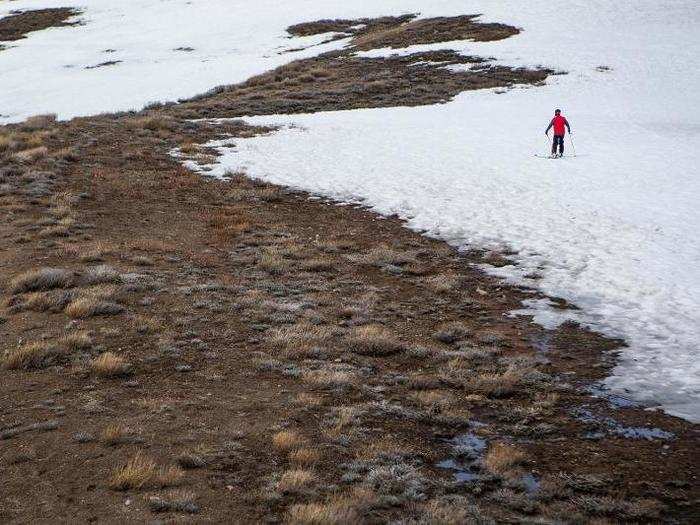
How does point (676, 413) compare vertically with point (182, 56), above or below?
below

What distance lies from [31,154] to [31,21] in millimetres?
53898

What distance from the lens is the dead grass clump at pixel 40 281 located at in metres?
12.3

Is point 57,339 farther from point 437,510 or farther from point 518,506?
point 518,506

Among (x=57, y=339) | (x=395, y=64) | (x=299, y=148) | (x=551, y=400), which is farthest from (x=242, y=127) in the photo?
(x=551, y=400)

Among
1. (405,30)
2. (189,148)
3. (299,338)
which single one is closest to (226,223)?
(299,338)

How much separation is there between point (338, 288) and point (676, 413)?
22.2 ft

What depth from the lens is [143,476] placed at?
689 centimetres

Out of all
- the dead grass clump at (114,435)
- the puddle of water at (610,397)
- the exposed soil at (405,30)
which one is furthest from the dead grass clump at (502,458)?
the exposed soil at (405,30)

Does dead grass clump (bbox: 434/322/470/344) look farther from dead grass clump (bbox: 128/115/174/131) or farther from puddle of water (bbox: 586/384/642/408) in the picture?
dead grass clump (bbox: 128/115/174/131)

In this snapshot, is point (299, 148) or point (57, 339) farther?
point (299, 148)

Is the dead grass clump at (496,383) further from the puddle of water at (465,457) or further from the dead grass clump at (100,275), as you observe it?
the dead grass clump at (100,275)

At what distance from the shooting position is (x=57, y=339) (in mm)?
10219

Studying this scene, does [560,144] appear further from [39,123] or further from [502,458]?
[39,123]

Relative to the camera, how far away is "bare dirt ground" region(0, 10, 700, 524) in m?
6.88
